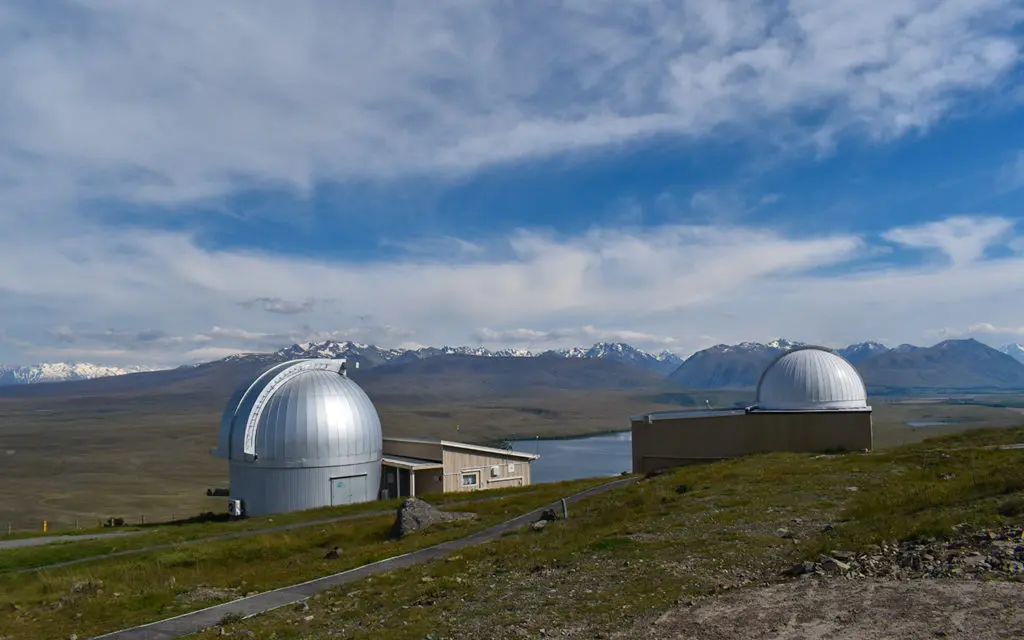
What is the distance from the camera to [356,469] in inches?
1626

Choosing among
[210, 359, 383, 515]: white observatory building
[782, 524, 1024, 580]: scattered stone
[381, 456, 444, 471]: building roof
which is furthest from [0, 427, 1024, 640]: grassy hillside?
[381, 456, 444, 471]: building roof

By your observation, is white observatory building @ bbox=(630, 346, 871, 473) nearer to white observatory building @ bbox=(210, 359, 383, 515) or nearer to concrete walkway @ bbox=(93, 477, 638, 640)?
white observatory building @ bbox=(210, 359, 383, 515)

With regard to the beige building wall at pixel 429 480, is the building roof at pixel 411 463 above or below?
above

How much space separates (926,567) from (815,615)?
10.1 feet

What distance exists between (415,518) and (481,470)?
777 inches

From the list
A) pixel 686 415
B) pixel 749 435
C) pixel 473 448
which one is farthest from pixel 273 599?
pixel 686 415

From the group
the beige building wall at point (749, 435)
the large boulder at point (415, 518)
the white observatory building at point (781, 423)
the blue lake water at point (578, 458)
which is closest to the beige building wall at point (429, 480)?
the white observatory building at point (781, 423)

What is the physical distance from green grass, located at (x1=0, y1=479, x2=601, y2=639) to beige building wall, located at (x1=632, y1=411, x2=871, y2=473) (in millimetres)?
14034

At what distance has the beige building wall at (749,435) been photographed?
1645 inches

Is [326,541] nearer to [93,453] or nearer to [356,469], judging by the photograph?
[356,469]

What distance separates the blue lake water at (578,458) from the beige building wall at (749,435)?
86.8 feet

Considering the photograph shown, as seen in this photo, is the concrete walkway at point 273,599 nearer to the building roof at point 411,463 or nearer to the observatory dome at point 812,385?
the building roof at point 411,463

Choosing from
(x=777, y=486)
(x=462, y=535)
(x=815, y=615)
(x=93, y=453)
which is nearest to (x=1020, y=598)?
(x=815, y=615)

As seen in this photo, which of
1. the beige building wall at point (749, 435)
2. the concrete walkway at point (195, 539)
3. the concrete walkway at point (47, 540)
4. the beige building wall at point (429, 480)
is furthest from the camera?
the beige building wall at point (429, 480)
